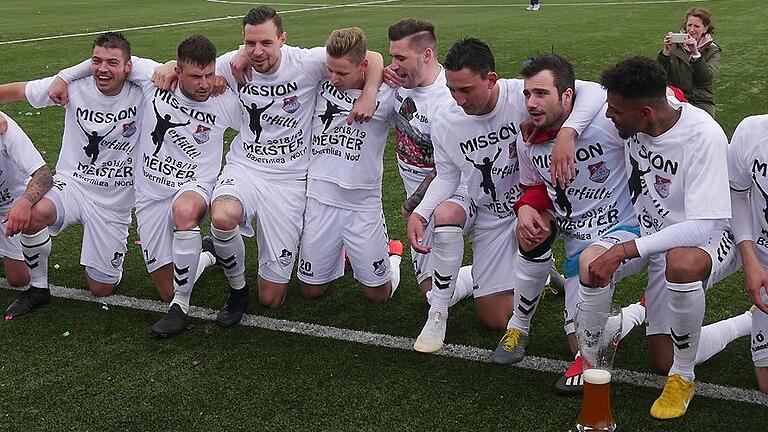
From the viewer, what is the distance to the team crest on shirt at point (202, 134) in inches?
240

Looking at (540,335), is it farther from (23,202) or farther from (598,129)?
(23,202)

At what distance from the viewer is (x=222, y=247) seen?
18.8ft

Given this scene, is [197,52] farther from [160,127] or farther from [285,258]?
[285,258]

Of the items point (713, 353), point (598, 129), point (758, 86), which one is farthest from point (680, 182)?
point (758, 86)

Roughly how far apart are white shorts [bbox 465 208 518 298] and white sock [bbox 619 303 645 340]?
73 centimetres

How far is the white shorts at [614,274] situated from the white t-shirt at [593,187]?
0.10 m

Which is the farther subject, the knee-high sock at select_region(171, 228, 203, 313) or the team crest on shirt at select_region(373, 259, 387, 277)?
the team crest on shirt at select_region(373, 259, 387, 277)

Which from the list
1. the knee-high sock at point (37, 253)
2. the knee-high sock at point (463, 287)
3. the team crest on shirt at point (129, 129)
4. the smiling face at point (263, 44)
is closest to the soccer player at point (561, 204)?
the knee-high sock at point (463, 287)

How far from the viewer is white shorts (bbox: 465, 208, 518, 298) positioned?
18.9 feet

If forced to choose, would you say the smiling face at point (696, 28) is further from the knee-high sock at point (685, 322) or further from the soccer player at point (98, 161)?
the soccer player at point (98, 161)

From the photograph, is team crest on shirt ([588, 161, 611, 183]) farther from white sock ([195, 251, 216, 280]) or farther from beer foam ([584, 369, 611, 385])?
white sock ([195, 251, 216, 280])

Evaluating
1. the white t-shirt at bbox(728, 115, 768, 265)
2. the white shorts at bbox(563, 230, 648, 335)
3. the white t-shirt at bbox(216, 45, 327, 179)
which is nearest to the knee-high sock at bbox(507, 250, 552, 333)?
the white shorts at bbox(563, 230, 648, 335)

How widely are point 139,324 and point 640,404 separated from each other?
309 cm

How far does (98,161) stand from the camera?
20.7ft
